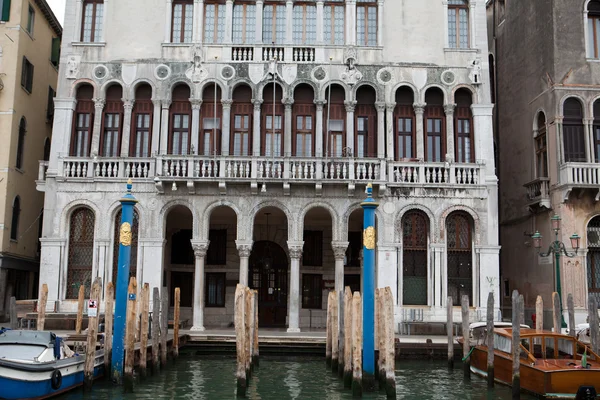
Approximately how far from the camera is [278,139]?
2612cm

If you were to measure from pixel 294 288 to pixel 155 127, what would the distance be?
7786mm

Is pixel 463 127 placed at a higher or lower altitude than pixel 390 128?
higher

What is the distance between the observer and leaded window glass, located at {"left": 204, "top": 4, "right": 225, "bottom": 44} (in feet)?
87.2

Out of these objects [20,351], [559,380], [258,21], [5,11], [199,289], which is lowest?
[559,380]

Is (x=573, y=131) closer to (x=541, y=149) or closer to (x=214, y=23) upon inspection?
(x=541, y=149)

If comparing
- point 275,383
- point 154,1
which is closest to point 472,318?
point 275,383

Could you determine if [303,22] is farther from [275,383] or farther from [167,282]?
[275,383]

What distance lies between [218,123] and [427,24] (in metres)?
8.69

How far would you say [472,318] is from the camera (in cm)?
2452

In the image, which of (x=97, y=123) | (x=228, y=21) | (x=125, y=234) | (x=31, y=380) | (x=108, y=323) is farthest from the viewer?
(x=228, y=21)

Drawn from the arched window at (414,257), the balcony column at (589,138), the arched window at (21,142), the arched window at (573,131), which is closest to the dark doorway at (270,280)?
the arched window at (414,257)

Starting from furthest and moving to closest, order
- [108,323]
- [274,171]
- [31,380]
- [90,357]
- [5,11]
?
1. [5,11]
2. [274,171]
3. [108,323]
4. [90,357]
5. [31,380]

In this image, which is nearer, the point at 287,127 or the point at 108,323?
the point at 108,323

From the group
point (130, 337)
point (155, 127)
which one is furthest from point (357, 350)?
point (155, 127)
